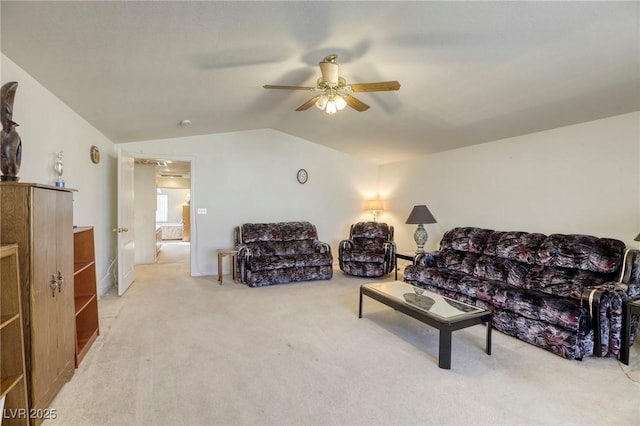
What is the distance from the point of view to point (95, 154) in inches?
151

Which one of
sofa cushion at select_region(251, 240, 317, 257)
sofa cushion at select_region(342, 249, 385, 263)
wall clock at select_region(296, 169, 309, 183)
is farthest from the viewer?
wall clock at select_region(296, 169, 309, 183)

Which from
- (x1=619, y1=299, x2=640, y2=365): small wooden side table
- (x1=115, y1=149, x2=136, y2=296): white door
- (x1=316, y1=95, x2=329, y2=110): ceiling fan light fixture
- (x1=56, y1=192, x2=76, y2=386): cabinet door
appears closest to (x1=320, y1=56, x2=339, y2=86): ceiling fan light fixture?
(x1=316, y1=95, x2=329, y2=110): ceiling fan light fixture

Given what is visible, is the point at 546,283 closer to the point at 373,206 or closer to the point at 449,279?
the point at 449,279

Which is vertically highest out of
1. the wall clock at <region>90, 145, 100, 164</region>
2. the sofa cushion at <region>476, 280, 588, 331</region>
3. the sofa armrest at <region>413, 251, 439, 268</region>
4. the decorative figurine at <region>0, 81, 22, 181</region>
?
the wall clock at <region>90, 145, 100, 164</region>

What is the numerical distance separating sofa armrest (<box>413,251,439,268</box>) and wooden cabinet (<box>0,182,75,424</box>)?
3692mm

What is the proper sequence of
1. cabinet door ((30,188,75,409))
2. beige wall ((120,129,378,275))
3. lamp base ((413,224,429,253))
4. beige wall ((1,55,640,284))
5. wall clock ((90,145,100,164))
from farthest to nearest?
beige wall ((120,129,378,275))
lamp base ((413,224,429,253))
wall clock ((90,145,100,164))
beige wall ((1,55,640,284))
cabinet door ((30,188,75,409))

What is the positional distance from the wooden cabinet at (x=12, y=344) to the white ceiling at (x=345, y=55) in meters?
1.38

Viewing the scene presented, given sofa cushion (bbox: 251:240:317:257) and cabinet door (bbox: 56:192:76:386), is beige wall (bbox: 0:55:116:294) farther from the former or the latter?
sofa cushion (bbox: 251:240:317:257)

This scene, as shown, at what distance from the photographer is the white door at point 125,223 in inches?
161

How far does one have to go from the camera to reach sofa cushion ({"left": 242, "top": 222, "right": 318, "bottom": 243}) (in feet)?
16.9

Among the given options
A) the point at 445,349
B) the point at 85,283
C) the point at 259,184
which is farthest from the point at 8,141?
the point at 259,184

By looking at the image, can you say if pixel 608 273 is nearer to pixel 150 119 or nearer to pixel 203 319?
pixel 203 319

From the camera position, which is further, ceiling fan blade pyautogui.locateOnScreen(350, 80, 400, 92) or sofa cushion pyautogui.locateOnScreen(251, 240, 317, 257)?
sofa cushion pyautogui.locateOnScreen(251, 240, 317, 257)

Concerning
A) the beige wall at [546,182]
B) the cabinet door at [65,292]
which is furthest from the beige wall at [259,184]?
the cabinet door at [65,292]
